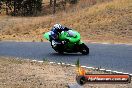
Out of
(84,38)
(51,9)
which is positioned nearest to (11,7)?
(51,9)

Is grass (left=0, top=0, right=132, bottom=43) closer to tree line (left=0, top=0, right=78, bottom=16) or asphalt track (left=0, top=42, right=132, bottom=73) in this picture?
asphalt track (left=0, top=42, right=132, bottom=73)

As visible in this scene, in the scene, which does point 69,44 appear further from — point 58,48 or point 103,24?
point 103,24

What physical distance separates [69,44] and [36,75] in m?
6.54

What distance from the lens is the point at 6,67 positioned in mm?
14016

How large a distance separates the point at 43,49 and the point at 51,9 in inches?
2243

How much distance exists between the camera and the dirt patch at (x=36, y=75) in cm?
1079

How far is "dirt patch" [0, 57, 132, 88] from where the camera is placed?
10.8 meters

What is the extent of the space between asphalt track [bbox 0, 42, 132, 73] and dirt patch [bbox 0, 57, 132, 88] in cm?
153

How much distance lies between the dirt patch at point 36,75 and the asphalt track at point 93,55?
153cm

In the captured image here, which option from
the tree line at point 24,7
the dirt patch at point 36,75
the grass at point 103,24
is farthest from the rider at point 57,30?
the tree line at point 24,7

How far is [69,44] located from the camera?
1892cm

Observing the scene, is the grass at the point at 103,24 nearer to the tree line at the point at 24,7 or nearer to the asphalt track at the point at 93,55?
the asphalt track at the point at 93,55

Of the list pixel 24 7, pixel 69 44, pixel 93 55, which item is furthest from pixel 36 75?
pixel 24 7

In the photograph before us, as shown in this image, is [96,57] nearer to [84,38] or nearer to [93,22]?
[84,38]
